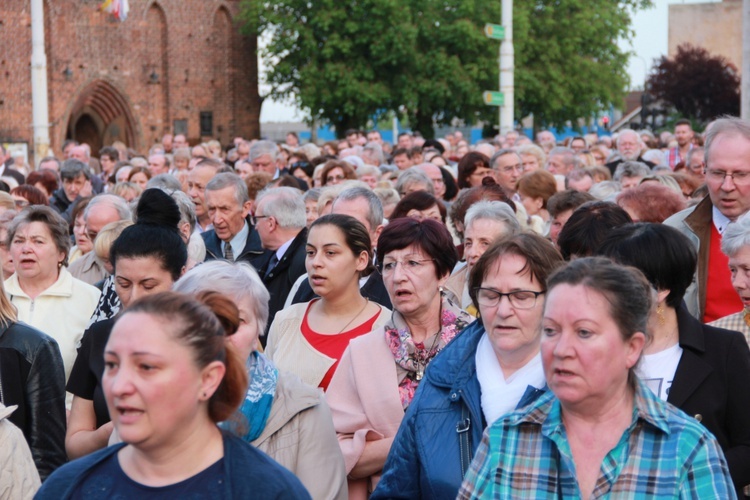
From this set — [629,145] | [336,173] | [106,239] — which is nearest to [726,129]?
[106,239]

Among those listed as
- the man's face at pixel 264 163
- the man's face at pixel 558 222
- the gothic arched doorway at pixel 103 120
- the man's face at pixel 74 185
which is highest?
the gothic arched doorway at pixel 103 120

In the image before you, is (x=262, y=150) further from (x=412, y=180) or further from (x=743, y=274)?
(x=743, y=274)

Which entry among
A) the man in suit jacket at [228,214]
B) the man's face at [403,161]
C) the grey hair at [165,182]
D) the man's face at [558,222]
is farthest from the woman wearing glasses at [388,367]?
the man's face at [403,161]

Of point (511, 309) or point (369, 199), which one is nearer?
point (511, 309)

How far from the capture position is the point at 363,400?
200 inches

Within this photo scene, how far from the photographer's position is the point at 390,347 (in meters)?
5.19

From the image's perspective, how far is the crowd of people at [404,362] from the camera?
3359 mm

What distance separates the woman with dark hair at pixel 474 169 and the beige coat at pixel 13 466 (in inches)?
306

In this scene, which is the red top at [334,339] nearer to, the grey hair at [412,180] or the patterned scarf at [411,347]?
the patterned scarf at [411,347]

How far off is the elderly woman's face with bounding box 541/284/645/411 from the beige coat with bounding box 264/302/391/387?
2220 mm

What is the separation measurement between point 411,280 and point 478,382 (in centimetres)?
118

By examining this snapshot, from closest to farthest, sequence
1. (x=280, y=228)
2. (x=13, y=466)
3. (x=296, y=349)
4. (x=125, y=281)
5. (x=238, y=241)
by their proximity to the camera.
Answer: (x=13, y=466)
(x=125, y=281)
(x=296, y=349)
(x=280, y=228)
(x=238, y=241)

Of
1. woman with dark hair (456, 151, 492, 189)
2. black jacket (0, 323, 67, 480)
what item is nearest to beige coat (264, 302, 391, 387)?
black jacket (0, 323, 67, 480)

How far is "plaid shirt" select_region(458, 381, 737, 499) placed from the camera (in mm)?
3457
